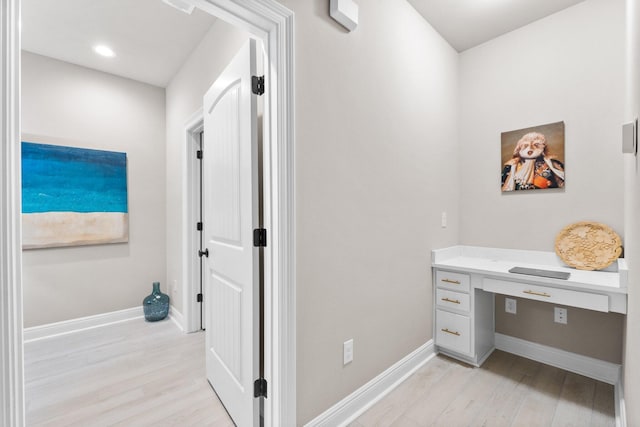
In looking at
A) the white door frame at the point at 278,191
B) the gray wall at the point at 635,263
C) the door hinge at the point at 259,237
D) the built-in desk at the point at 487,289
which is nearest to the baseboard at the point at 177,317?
the white door frame at the point at 278,191

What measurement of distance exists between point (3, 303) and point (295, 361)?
Answer: 110cm

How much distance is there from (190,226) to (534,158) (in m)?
3.20

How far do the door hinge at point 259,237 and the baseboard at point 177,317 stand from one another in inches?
84.8

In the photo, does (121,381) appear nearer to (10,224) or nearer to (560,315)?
(10,224)

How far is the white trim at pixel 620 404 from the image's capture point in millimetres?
1560

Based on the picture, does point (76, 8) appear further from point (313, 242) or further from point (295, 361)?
point (295, 361)

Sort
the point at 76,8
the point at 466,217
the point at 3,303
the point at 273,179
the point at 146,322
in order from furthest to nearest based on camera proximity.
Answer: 1. the point at 146,322
2. the point at 466,217
3. the point at 76,8
4. the point at 273,179
5. the point at 3,303

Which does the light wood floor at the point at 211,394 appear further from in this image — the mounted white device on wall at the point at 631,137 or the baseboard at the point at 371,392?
the mounted white device on wall at the point at 631,137

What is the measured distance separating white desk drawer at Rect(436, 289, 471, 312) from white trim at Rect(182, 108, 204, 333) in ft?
7.68

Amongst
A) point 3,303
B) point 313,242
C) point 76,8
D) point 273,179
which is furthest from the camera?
point 76,8

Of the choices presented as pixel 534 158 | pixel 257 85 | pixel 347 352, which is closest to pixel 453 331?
pixel 347 352

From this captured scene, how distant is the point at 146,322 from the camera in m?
3.29

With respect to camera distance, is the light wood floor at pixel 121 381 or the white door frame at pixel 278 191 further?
the light wood floor at pixel 121 381

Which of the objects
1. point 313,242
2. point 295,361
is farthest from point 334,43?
point 295,361
